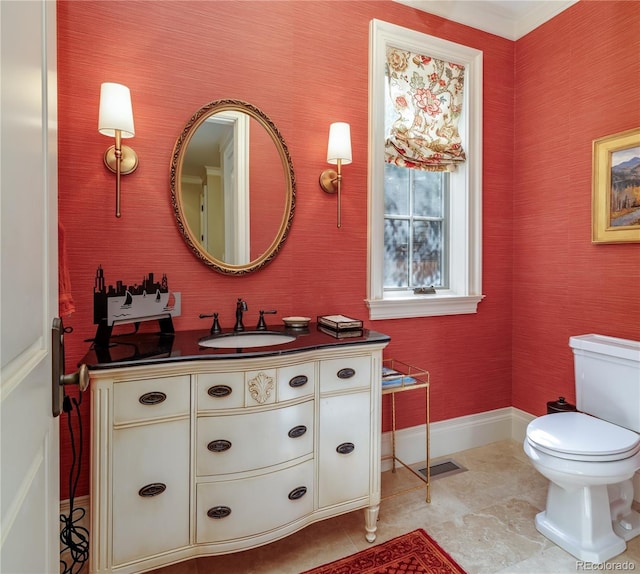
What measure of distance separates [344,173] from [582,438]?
1.73m

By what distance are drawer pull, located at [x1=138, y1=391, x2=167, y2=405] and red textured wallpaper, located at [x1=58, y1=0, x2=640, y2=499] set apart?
1.89 ft

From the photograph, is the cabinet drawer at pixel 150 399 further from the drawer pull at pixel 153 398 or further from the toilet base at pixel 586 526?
the toilet base at pixel 586 526

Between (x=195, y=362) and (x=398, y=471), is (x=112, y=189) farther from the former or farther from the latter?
(x=398, y=471)

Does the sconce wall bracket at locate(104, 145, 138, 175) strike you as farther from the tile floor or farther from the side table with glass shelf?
the tile floor

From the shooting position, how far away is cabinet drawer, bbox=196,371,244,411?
1.46m

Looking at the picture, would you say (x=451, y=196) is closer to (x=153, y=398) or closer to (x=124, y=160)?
(x=124, y=160)

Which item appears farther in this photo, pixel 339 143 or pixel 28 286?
pixel 339 143

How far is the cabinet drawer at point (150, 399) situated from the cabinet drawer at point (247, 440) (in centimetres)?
11

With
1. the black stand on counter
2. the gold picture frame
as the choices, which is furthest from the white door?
the gold picture frame

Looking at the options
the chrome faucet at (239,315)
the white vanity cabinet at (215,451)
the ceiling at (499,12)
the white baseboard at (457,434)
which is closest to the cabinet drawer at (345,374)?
the white vanity cabinet at (215,451)

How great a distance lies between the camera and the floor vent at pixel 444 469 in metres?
2.37

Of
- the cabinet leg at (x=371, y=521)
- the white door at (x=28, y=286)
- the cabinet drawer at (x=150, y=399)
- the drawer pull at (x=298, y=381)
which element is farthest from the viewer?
the cabinet leg at (x=371, y=521)

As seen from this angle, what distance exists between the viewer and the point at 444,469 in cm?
242

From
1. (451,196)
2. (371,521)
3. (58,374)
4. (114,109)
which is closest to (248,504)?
(371,521)
